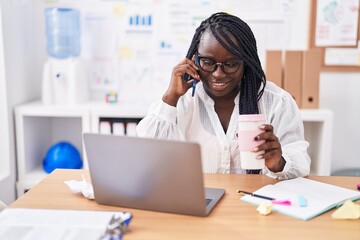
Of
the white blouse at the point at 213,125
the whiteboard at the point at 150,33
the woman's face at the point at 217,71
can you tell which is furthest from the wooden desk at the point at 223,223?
the whiteboard at the point at 150,33

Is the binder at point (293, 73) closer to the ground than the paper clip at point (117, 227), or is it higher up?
higher up

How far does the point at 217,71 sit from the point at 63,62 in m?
1.48

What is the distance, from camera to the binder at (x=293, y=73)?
2615 mm

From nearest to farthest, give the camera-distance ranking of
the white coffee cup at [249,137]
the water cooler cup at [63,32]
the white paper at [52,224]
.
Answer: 1. the white paper at [52,224]
2. the white coffee cup at [249,137]
3. the water cooler cup at [63,32]

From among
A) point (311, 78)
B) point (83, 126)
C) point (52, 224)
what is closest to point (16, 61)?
point (83, 126)

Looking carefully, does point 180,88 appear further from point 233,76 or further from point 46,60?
point 46,60

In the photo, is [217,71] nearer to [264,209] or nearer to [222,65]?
[222,65]

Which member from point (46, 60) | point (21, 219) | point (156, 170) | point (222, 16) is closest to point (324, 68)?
point (222, 16)

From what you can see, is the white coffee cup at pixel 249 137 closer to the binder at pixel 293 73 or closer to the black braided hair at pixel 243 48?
the black braided hair at pixel 243 48

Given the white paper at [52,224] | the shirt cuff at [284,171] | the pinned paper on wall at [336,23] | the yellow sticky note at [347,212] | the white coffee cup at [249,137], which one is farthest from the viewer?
the pinned paper on wall at [336,23]

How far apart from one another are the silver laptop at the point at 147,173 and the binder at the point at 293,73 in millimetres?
1532

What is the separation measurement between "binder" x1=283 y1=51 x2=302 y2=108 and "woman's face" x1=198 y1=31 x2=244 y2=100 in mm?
959

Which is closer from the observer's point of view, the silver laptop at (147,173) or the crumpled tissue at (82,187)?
the silver laptop at (147,173)

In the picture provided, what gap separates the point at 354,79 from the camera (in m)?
2.92
